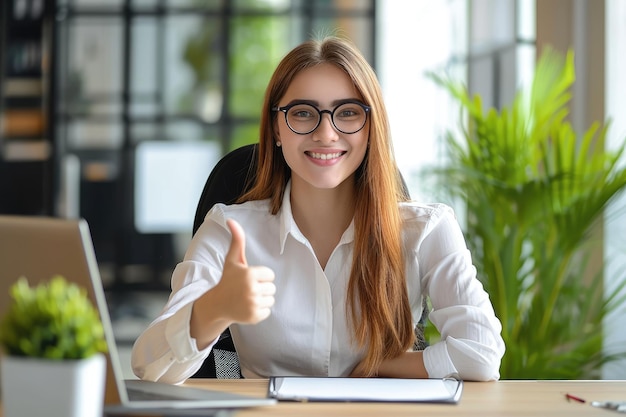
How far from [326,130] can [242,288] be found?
Result: 0.53 m

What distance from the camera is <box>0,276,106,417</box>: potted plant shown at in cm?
90

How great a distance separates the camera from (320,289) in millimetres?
1814

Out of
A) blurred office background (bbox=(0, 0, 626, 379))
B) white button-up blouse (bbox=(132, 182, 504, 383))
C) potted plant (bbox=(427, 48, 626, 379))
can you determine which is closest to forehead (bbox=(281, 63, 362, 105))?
white button-up blouse (bbox=(132, 182, 504, 383))

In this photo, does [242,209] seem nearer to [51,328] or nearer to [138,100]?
[51,328]

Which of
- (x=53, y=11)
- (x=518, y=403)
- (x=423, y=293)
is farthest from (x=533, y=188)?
(x=53, y=11)

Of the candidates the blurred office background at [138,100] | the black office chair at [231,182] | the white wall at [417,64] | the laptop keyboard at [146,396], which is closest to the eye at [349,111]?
the black office chair at [231,182]

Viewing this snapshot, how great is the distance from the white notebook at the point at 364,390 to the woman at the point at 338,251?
221 mm

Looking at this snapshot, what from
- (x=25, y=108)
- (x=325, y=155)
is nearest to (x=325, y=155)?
(x=325, y=155)

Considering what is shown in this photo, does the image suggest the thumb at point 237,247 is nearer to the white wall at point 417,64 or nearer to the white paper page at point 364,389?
the white paper page at point 364,389

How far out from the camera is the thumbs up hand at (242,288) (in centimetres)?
135

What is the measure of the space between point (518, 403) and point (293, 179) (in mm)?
804

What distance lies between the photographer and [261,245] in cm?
189

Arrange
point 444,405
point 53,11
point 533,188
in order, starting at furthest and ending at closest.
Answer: point 53,11 → point 533,188 → point 444,405

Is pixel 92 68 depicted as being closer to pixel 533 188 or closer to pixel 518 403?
pixel 533 188
